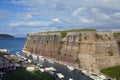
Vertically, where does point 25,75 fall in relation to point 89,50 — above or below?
below

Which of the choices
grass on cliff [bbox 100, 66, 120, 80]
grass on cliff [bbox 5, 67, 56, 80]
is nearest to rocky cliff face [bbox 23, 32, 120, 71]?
grass on cliff [bbox 100, 66, 120, 80]

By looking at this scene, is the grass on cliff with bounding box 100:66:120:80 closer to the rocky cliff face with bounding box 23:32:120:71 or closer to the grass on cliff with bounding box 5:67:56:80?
the rocky cliff face with bounding box 23:32:120:71

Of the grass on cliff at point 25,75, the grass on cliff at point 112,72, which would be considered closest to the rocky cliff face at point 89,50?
the grass on cliff at point 112,72

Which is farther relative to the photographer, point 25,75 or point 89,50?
point 89,50

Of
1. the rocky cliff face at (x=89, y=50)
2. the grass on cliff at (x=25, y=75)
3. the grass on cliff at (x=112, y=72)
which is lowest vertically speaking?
the grass on cliff at (x=112, y=72)

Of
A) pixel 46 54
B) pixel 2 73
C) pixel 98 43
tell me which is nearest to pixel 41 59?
pixel 46 54

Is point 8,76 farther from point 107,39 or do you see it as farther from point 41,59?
point 41,59

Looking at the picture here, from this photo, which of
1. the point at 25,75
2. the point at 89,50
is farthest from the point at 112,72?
the point at 25,75

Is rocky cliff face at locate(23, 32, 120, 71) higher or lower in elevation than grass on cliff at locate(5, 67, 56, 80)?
higher

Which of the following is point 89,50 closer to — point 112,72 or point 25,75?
point 112,72

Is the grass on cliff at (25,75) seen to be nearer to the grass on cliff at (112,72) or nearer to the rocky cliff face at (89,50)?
the grass on cliff at (112,72)

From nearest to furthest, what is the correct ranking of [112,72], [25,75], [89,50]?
[25,75] < [112,72] < [89,50]

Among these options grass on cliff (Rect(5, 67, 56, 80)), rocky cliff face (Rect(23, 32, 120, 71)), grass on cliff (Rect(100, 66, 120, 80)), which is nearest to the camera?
grass on cliff (Rect(5, 67, 56, 80))
